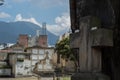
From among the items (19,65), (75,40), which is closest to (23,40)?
(19,65)

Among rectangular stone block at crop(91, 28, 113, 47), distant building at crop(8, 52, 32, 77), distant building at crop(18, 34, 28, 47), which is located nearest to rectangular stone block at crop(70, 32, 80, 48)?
rectangular stone block at crop(91, 28, 113, 47)

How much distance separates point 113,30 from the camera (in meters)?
2.88

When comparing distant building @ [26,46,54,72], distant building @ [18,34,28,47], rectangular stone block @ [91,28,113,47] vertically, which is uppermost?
distant building @ [18,34,28,47]

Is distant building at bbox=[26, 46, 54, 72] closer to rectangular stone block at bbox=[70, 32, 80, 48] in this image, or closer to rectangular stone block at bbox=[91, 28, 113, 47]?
rectangular stone block at bbox=[70, 32, 80, 48]

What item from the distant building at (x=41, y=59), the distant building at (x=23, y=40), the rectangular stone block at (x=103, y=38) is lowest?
the rectangular stone block at (x=103, y=38)

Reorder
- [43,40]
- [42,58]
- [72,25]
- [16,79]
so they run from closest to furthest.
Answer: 1. [72,25]
2. [16,79]
3. [42,58]
4. [43,40]

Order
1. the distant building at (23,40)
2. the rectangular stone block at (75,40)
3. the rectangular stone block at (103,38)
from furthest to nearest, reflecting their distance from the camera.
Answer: the distant building at (23,40), the rectangular stone block at (75,40), the rectangular stone block at (103,38)

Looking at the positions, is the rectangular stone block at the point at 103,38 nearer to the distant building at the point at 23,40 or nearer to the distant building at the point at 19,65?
the distant building at the point at 19,65

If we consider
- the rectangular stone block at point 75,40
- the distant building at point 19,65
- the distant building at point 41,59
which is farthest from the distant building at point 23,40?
the rectangular stone block at point 75,40

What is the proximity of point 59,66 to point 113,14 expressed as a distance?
61489mm

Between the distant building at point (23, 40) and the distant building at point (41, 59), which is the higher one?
the distant building at point (23, 40)

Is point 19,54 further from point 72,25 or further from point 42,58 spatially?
point 72,25

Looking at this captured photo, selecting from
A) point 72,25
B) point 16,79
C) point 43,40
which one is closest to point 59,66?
point 43,40

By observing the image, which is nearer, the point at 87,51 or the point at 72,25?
the point at 87,51
